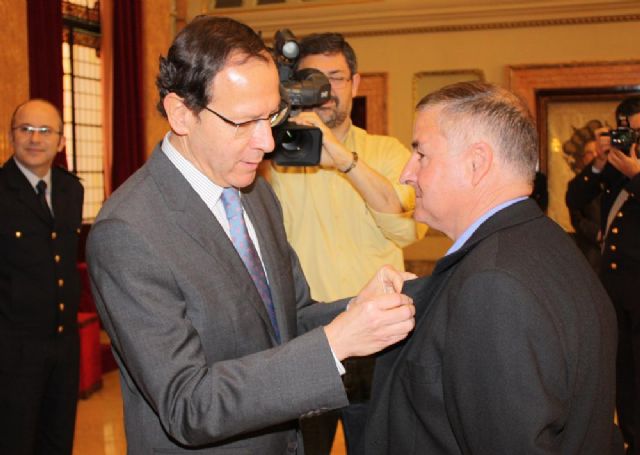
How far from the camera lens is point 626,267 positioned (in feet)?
13.2

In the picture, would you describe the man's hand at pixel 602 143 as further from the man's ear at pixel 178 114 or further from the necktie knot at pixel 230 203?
the man's ear at pixel 178 114

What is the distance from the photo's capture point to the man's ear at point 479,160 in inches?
61.0

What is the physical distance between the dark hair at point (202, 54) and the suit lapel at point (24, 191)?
7.88 ft

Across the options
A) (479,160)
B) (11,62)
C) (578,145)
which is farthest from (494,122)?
(578,145)

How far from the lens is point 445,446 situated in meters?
1.46

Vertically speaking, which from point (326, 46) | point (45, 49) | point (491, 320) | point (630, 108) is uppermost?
point (45, 49)

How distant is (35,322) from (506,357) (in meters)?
2.94

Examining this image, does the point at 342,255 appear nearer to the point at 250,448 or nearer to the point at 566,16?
the point at 250,448

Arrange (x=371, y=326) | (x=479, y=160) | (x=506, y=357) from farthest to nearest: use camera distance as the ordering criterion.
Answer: (x=479, y=160) → (x=371, y=326) → (x=506, y=357)

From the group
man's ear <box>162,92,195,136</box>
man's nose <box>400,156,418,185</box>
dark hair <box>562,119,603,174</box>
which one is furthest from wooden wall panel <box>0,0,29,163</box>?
dark hair <box>562,119,603,174</box>

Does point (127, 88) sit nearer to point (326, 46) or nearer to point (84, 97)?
point (84, 97)

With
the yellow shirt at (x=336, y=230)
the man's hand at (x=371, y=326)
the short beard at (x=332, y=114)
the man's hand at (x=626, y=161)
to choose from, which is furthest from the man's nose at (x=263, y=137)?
the man's hand at (x=626, y=161)

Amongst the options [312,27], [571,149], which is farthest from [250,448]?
[312,27]

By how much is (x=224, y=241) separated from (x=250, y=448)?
0.47 m
